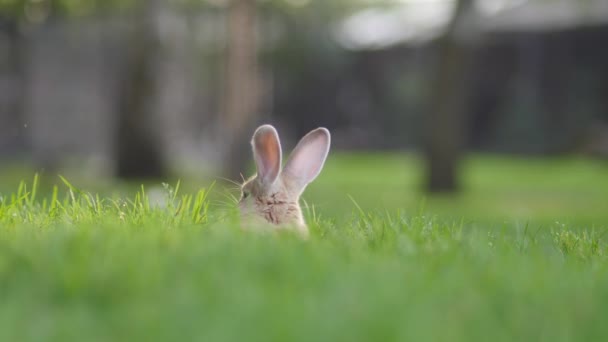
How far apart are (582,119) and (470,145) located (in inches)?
119

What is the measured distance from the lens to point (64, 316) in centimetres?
201

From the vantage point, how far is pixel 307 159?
4.23 metres

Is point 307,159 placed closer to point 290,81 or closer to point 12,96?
point 12,96

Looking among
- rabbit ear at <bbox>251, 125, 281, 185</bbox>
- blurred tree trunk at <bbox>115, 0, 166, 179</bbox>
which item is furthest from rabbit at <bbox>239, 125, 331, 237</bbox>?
blurred tree trunk at <bbox>115, 0, 166, 179</bbox>

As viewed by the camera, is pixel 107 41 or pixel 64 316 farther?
pixel 107 41

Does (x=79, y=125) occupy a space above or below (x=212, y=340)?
below

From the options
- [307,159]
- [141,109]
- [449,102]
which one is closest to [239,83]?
[141,109]

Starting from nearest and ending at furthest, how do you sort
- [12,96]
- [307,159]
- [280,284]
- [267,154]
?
[280,284]
[267,154]
[307,159]
[12,96]

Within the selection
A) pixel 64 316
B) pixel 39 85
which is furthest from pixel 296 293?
pixel 39 85

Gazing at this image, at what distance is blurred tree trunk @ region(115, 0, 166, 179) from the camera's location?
561 inches

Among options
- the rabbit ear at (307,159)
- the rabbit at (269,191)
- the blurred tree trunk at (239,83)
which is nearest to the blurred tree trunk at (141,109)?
the blurred tree trunk at (239,83)

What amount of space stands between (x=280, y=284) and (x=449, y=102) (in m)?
11.2

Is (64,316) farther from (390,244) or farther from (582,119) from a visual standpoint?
(582,119)

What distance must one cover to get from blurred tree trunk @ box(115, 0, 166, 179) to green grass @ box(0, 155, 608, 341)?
1081 centimetres
